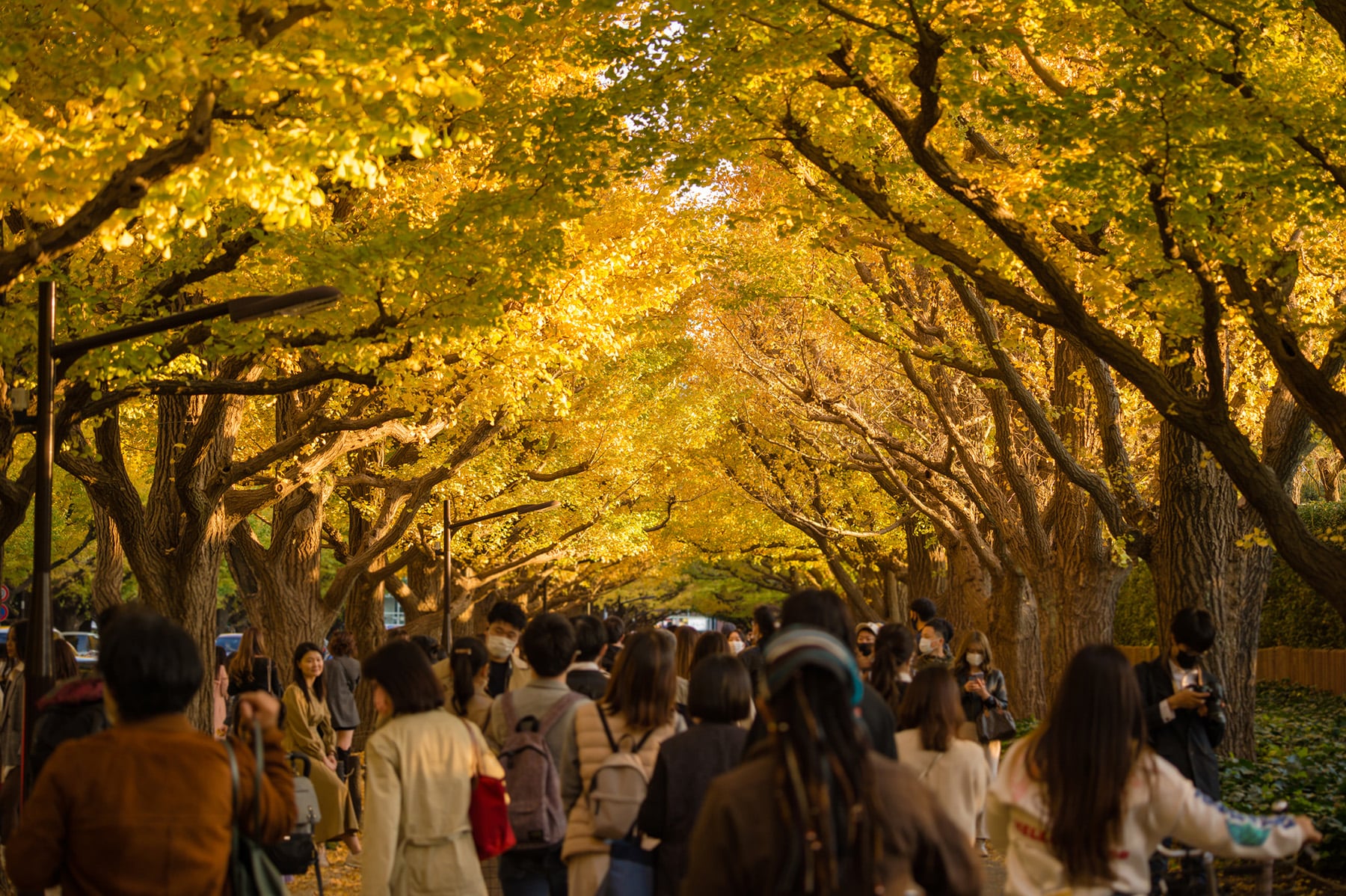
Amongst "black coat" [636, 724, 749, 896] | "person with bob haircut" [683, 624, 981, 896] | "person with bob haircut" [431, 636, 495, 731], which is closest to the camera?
"person with bob haircut" [683, 624, 981, 896]

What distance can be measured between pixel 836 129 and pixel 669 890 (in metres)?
9.68

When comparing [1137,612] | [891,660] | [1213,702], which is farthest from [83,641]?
[1213,702]

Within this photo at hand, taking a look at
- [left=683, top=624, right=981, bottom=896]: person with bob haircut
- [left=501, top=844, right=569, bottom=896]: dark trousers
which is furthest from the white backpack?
[left=683, top=624, right=981, bottom=896]: person with bob haircut

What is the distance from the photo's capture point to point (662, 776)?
5.32 m

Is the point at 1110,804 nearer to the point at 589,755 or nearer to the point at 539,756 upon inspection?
the point at 589,755

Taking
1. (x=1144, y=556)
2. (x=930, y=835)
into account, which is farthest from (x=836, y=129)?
(x=930, y=835)

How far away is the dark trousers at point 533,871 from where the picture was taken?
6.47 meters

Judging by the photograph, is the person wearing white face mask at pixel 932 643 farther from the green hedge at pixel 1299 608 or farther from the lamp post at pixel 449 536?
the green hedge at pixel 1299 608

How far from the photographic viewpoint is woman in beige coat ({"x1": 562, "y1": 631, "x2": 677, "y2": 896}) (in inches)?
237

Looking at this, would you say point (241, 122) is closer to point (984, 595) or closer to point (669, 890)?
point (669, 890)

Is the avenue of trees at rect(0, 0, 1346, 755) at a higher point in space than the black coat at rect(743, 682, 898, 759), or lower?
higher

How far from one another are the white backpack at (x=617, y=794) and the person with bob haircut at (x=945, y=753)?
1.47 metres

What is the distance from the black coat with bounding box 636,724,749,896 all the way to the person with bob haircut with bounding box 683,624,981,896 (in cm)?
220

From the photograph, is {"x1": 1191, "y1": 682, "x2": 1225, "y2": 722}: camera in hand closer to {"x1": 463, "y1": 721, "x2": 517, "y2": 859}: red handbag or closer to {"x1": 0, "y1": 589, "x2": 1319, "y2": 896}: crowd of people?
{"x1": 0, "y1": 589, "x2": 1319, "y2": 896}: crowd of people
